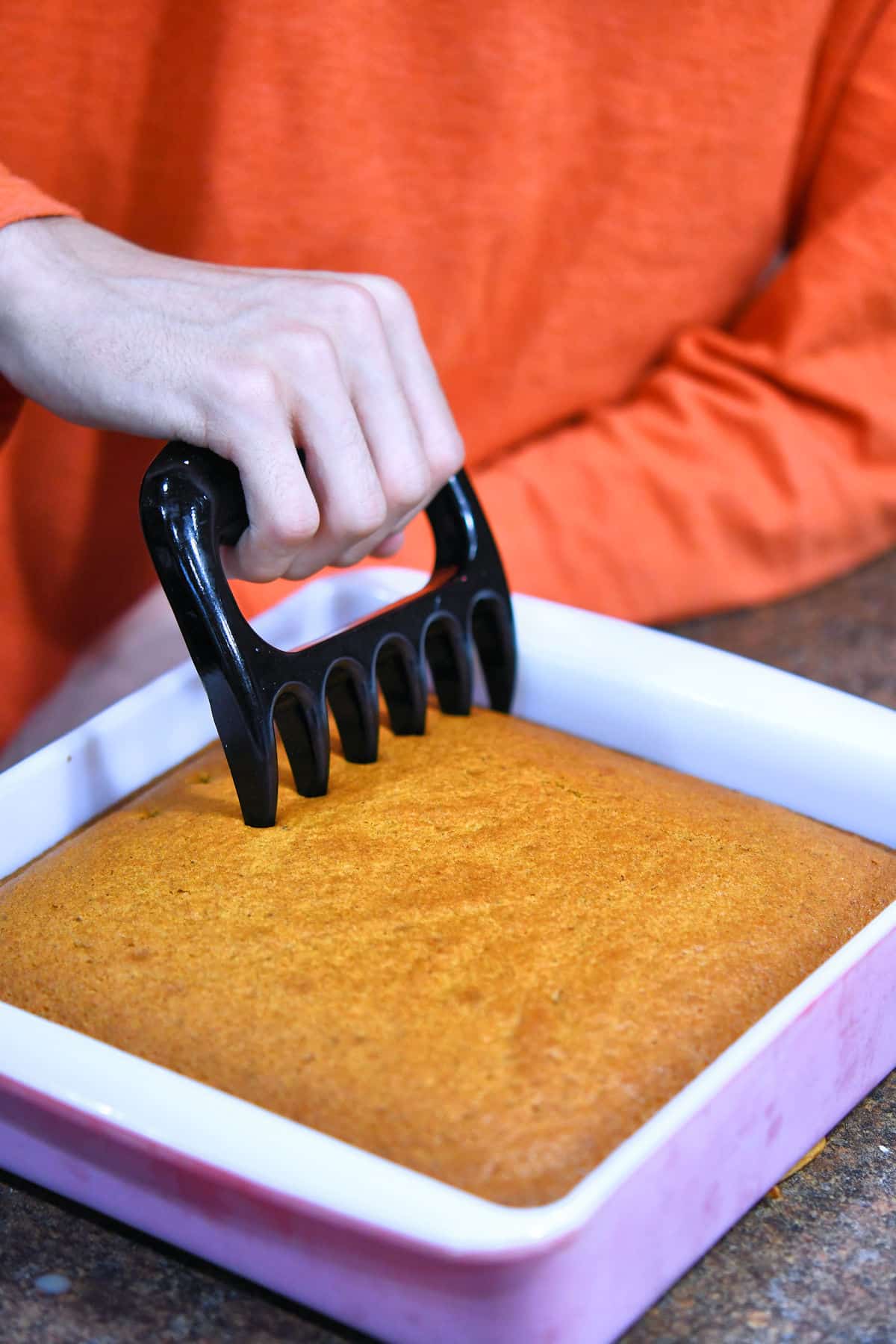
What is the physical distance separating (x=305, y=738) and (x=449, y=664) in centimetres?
12

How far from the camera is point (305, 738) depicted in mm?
638

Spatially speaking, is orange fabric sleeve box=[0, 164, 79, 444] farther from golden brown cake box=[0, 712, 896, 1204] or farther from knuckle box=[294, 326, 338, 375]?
golden brown cake box=[0, 712, 896, 1204]

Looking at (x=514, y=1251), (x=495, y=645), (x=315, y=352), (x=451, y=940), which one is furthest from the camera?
(x=495, y=645)

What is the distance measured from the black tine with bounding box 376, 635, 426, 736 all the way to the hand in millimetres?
54

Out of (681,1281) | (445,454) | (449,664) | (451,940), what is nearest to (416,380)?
(445,454)

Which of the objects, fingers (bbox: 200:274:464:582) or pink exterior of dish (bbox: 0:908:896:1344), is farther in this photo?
fingers (bbox: 200:274:464:582)

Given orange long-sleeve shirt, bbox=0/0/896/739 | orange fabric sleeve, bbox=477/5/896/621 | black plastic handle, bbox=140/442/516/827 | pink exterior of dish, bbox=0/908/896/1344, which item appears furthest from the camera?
orange fabric sleeve, bbox=477/5/896/621

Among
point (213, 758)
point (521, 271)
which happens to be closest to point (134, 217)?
point (521, 271)

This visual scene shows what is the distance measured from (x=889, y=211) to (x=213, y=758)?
27.6 inches

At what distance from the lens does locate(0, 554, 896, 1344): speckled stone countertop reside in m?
0.49

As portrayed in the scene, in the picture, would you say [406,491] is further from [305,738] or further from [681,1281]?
[681,1281]

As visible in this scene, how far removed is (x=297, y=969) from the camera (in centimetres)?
53

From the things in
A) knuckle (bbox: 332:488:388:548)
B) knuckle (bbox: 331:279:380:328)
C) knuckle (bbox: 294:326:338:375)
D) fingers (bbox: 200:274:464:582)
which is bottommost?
knuckle (bbox: 332:488:388:548)

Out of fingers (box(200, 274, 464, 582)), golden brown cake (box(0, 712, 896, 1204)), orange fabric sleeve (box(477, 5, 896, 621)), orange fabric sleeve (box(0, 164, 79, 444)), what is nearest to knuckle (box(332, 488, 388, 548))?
fingers (box(200, 274, 464, 582))
